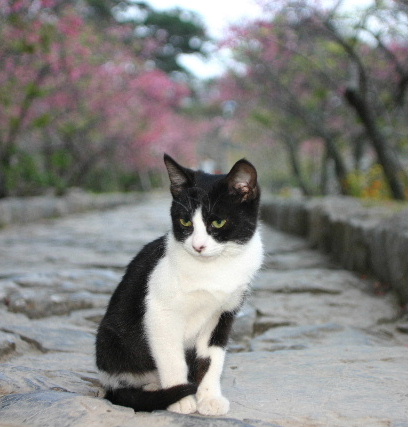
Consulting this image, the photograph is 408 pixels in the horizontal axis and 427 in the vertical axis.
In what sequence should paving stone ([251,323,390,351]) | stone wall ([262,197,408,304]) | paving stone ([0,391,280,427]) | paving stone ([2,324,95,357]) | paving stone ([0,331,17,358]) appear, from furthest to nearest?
stone wall ([262,197,408,304]) → paving stone ([251,323,390,351]) → paving stone ([2,324,95,357]) → paving stone ([0,331,17,358]) → paving stone ([0,391,280,427])

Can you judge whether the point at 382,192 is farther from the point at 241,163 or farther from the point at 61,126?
the point at 61,126

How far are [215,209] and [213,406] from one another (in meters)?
0.76

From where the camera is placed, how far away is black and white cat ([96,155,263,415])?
6.63 feet

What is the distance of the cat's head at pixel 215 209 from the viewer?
2.17 metres

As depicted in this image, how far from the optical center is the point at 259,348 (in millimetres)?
2887

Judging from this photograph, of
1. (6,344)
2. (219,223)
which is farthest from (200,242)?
(6,344)

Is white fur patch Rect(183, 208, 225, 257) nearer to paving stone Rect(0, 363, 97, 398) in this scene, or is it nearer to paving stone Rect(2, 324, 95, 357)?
paving stone Rect(0, 363, 97, 398)

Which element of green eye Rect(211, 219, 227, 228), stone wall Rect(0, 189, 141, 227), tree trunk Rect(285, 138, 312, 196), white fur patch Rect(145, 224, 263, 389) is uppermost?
green eye Rect(211, 219, 227, 228)

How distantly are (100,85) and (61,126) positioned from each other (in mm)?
1342

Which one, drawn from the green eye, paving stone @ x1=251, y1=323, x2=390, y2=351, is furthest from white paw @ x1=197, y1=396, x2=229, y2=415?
paving stone @ x1=251, y1=323, x2=390, y2=351

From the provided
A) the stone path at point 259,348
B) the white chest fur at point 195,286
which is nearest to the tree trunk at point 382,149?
the stone path at point 259,348

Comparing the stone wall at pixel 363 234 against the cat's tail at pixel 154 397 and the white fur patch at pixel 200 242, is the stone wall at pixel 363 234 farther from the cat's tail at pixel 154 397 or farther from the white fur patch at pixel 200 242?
the cat's tail at pixel 154 397

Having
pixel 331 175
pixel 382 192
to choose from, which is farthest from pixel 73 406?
pixel 331 175

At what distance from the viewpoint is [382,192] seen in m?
7.56
